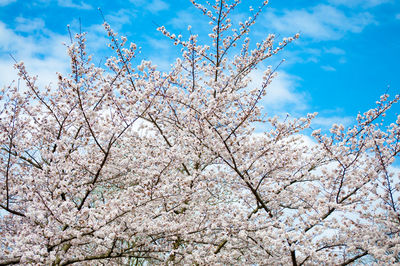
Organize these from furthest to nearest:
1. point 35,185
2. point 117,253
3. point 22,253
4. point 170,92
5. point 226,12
Answer: point 226,12 < point 170,92 < point 117,253 < point 35,185 < point 22,253

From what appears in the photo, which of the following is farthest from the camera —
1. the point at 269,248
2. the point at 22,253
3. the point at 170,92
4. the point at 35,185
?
the point at 170,92

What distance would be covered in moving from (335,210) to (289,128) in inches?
103

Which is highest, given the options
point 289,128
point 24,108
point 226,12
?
point 226,12

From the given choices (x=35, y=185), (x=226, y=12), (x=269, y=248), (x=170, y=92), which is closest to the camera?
(x=35, y=185)

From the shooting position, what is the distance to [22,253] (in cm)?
491

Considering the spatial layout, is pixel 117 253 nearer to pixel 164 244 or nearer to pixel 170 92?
pixel 164 244

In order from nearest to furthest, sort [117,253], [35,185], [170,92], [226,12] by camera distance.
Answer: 1. [35,185]
2. [117,253]
3. [170,92]
4. [226,12]

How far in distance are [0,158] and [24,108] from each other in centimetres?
152

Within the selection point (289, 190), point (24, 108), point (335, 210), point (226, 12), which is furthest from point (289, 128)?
point (24, 108)

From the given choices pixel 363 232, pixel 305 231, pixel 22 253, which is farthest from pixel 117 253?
pixel 363 232

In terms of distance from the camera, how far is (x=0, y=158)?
255 inches

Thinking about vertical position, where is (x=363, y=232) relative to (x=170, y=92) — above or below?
below

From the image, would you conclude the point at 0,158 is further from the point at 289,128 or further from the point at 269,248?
the point at 289,128

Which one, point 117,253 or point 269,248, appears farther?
point 269,248
